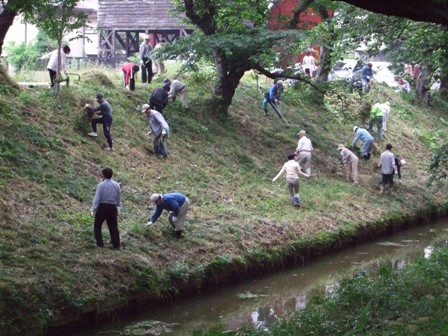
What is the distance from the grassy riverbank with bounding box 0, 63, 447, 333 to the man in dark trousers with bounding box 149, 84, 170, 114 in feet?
2.29

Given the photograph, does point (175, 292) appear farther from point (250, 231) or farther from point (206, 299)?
point (250, 231)

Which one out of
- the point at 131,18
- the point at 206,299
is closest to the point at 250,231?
the point at 206,299

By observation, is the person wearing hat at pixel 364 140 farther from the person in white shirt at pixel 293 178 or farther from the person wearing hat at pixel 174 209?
the person wearing hat at pixel 174 209

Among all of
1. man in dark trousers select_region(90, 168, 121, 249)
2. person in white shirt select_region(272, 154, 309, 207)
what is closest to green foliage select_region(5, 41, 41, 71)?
person in white shirt select_region(272, 154, 309, 207)

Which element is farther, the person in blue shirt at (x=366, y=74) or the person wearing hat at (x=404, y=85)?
the person wearing hat at (x=404, y=85)

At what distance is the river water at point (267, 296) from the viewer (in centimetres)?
1631

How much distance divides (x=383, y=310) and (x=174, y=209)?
7792 millimetres

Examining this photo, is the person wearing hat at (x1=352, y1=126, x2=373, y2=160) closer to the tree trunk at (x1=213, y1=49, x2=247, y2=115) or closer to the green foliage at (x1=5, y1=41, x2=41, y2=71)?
the tree trunk at (x1=213, y1=49, x2=247, y2=115)

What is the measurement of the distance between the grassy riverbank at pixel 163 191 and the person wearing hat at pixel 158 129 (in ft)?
1.10

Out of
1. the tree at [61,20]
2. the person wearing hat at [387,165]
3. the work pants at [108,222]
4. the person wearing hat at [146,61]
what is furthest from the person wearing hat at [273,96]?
the work pants at [108,222]

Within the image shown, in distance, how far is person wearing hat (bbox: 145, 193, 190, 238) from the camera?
1917cm

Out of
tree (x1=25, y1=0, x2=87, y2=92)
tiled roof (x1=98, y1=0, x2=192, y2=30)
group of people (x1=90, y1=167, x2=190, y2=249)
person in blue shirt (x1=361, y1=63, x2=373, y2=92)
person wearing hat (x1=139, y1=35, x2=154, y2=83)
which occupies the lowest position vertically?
group of people (x1=90, y1=167, x2=190, y2=249)

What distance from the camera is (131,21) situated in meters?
43.9

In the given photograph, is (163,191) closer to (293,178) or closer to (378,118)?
(293,178)
